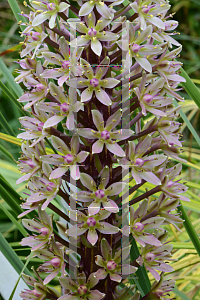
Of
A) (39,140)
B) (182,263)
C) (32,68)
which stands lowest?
(182,263)

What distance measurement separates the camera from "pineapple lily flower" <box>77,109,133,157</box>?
690 millimetres

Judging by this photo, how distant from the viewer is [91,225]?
69cm

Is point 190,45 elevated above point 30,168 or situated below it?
below

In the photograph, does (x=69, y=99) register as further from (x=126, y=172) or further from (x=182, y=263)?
(x=182, y=263)

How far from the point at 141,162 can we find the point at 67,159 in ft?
0.51

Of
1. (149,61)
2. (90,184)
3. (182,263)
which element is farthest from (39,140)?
(182,263)

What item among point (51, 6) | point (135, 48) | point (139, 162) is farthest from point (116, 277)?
point (51, 6)

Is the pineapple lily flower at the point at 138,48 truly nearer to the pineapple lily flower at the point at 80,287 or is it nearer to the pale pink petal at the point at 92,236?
the pale pink petal at the point at 92,236

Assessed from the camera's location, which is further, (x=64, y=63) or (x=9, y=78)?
(x=9, y=78)

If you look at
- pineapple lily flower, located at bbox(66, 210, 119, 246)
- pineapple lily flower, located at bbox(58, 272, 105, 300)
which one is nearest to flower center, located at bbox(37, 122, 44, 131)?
pineapple lily flower, located at bbox(66, 210, 119, 246)

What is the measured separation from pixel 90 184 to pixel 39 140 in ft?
0.52

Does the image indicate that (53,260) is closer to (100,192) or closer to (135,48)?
(100,192)

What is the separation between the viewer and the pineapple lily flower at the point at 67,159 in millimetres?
700

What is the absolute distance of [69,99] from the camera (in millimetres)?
725
